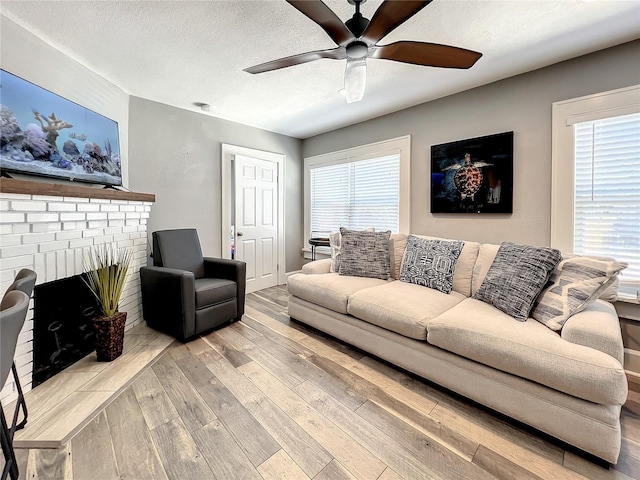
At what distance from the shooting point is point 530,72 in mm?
2525

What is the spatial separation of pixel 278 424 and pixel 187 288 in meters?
1.43

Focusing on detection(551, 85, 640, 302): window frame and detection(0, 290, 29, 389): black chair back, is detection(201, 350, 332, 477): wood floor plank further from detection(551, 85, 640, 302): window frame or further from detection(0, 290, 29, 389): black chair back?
detection(551, 85, 640, 302): window frame

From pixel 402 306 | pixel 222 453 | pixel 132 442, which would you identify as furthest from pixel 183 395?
pixel 402 306

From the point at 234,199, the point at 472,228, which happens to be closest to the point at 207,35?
the point at 234,199

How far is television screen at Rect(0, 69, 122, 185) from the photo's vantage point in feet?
6.04

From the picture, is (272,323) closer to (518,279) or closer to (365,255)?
(365,255)

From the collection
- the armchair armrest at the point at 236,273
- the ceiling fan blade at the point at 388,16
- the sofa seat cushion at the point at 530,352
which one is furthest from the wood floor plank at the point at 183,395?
the ceiling fan blade at the point at 388,16

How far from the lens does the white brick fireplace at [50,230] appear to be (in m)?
1.67

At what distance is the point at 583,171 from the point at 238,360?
10.4 feet

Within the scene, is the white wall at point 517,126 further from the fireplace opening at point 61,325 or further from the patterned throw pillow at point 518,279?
the fireplace opening at point 61,325

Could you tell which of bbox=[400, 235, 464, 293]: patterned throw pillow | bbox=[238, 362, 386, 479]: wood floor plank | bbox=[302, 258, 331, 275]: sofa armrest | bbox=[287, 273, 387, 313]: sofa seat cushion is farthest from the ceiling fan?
bbox=[238, 362, 386, 479]: wood floor plank

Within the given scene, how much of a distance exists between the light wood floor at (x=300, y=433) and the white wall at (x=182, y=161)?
188cm

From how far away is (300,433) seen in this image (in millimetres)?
1509

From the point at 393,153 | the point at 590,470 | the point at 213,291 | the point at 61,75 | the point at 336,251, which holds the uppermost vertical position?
the point at 61,75
